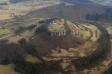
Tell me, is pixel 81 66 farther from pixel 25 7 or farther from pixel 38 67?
pixel 25 7

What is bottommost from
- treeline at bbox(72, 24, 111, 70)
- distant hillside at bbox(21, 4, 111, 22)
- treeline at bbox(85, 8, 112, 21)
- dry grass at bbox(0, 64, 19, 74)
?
distant hillside at bbox(21, 4, 111, 22)

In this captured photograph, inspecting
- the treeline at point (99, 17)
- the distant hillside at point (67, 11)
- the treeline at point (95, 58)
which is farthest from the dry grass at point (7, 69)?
the distant hillside at point (67, 11)

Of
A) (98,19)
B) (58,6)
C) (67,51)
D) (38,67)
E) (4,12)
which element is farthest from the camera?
(58,6)

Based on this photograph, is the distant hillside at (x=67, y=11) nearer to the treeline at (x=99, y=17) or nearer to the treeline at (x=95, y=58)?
the treeline at (x=99, y=17)

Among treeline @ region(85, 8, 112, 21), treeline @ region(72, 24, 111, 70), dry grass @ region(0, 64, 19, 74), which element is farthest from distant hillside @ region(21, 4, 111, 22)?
dry grass @ region(0, 64, 19, 74)

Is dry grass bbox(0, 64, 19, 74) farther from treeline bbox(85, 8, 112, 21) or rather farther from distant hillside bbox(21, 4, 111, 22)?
distant hillside bbox(21, 4, 111, 22)

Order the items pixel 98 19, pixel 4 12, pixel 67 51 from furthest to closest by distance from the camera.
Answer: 1. pixel 4 12
2. pixel 98 19
3. pixel 67 51

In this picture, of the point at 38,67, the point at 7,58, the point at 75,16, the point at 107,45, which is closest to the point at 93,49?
the point at 107,45

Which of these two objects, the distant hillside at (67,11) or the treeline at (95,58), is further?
the distant hillside at (67,11)

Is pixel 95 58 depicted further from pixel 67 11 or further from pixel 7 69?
pixel 67 11

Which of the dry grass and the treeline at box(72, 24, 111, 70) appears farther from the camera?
the treeline at box(72, 24, 111, 70)

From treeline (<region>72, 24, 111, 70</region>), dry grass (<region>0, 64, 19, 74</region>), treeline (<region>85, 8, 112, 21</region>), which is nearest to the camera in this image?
dry grass (<region>0, 64, 19, 74</region>)
